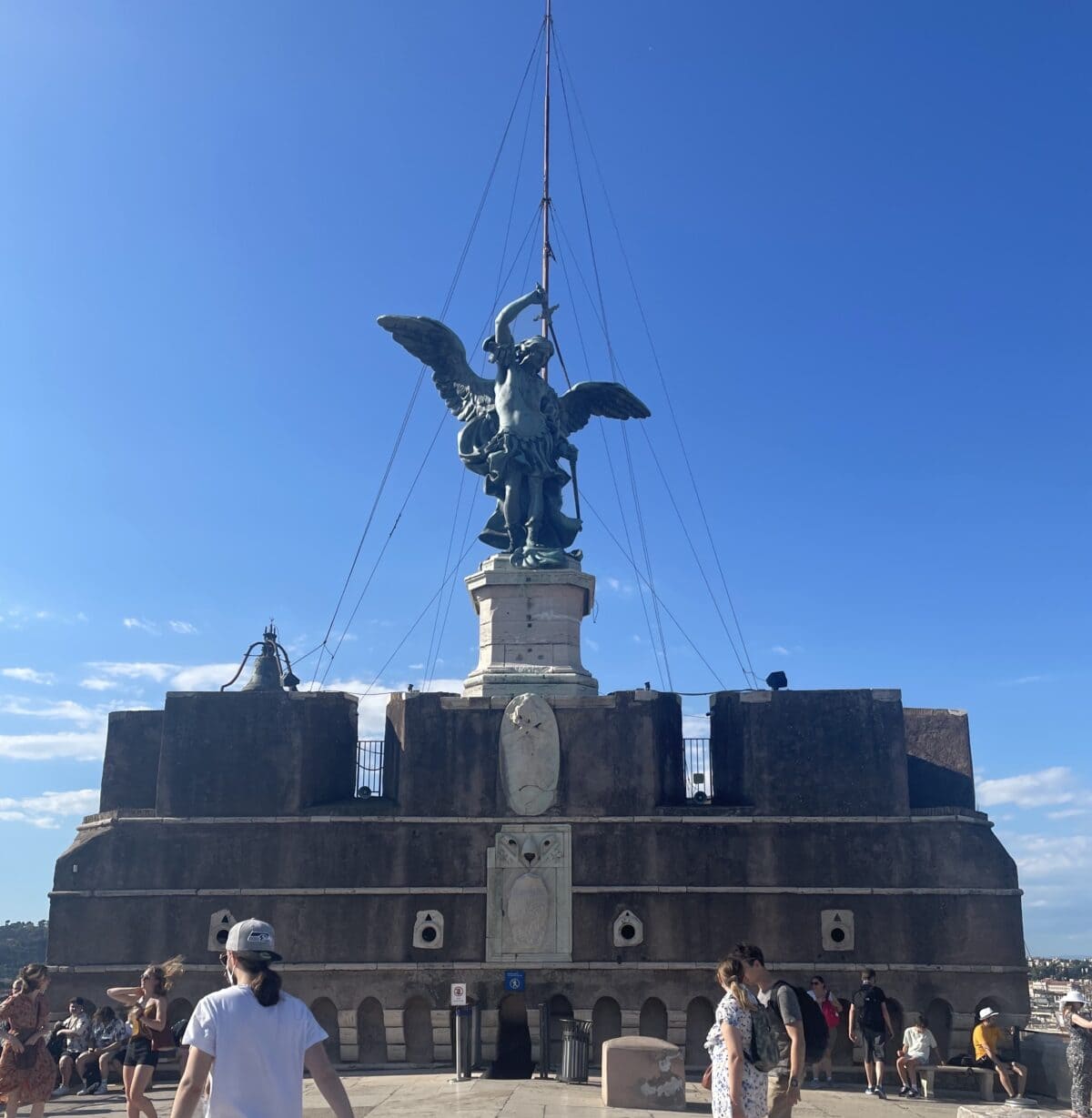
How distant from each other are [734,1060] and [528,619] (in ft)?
53.1

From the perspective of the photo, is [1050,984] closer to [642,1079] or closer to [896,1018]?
[896,1018]

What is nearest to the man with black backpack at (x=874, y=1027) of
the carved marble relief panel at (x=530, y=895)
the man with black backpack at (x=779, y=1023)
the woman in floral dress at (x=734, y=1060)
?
the carved marble relief panel at (x=530, y=895)

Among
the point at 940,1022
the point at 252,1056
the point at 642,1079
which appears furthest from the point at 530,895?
the point at 252,1056

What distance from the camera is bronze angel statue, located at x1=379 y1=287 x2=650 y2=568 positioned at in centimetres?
2447

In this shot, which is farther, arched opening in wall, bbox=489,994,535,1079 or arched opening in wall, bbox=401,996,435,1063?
arched opening in wall, bbox=401,996,435,1063

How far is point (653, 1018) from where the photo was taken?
66.2 ft

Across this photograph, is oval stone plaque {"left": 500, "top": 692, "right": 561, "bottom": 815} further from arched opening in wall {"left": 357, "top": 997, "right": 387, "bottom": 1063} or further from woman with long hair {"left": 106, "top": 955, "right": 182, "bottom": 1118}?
woman with long hair {"left": 106, "top": 955, "right": 182, "bottom": 1118}

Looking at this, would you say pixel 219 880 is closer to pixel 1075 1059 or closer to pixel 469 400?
pixel 469 400

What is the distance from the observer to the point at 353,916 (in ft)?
67.7

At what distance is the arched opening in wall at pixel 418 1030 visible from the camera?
20094 mm

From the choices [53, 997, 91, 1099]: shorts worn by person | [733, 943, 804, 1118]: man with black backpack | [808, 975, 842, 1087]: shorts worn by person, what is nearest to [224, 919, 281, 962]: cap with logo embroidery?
[733, 943, 804, 1118]: man with black backpack

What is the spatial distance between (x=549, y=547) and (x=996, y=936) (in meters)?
Answer: 10.8

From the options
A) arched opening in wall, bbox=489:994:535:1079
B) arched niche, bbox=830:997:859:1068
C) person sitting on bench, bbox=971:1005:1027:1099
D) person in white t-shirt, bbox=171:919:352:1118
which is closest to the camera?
person in white t-shirt, bbox=171:919:352:1118

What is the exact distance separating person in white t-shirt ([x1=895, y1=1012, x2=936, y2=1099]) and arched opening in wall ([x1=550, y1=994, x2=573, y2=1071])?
5.28 metres
